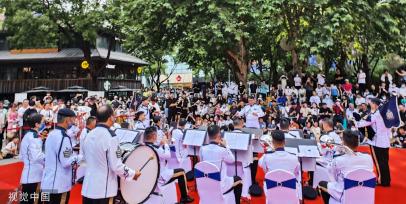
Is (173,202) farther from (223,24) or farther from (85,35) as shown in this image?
(85,35)

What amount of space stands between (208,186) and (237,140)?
1.35 meters

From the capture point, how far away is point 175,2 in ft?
56.6

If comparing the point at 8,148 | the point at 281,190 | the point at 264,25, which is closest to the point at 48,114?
the point at 8,148

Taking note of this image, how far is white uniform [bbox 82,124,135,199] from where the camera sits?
4.09 m

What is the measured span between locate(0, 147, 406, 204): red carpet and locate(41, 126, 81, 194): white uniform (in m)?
1.96

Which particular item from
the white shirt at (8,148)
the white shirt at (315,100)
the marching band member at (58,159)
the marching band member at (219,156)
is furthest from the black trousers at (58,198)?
the white shirt at (315,100)

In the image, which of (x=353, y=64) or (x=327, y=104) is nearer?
(x=327, y=104)

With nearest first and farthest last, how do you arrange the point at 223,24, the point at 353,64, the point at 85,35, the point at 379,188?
the point at 379,188, the point at 223,24, the point at 85,35, the point at 353,64

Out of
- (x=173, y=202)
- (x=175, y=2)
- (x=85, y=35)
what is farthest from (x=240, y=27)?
(x=85, y=35)

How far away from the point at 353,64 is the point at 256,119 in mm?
20968

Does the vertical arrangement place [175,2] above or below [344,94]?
above

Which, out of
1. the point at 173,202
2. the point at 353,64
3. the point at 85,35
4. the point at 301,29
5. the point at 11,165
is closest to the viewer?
the point at 173,202

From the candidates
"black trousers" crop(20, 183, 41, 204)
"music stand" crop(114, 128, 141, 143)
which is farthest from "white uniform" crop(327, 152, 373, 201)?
"black trousers" crop(20, 183, 41, 204)

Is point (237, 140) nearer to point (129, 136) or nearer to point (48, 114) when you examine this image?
point (129, 136)
